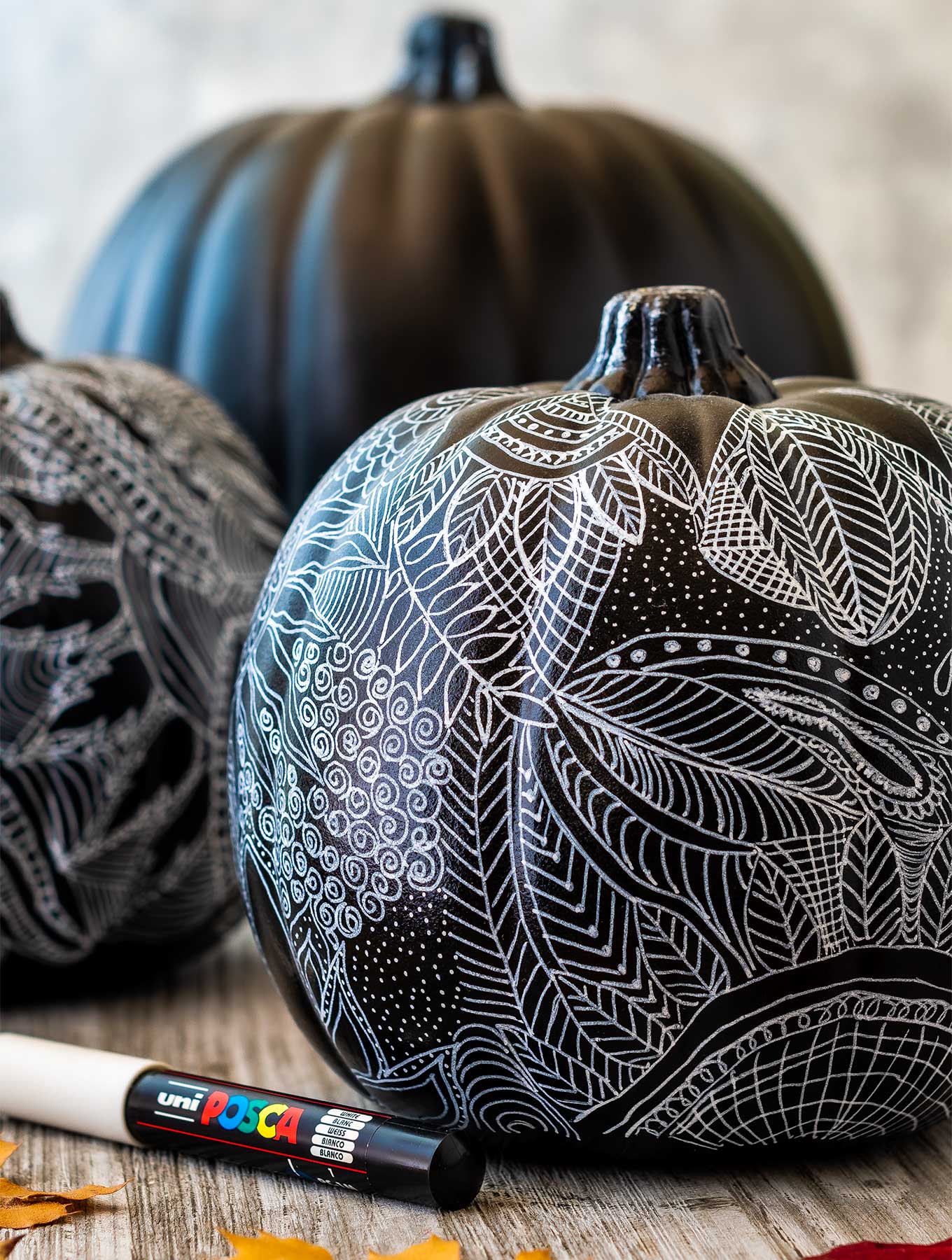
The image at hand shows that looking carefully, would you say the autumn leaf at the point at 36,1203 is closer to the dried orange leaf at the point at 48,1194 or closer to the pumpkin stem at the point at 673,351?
the dried orange leaf at the point at 48,1194

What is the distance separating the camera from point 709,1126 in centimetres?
62

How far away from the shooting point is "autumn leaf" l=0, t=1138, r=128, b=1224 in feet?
2.05

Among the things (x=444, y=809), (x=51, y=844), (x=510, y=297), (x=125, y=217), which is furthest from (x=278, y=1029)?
(x=125, y=217)

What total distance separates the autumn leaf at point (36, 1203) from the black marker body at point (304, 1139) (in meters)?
0.04

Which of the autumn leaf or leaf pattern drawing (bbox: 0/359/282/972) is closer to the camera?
the autumn leaf

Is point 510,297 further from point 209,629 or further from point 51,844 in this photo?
point 51,844

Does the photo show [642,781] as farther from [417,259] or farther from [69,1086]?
[417,259]

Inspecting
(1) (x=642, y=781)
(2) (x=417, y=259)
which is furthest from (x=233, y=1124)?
(2) (x=417, y=259)

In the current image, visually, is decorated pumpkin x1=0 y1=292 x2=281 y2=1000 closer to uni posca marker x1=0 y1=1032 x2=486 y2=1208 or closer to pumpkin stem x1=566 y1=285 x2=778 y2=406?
uni posca marker x1=0 y1=1032 x2=486 y2=1208

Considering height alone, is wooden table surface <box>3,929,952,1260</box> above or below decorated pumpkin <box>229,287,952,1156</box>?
below

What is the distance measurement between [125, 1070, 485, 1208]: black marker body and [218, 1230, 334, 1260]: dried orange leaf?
1.9 inches

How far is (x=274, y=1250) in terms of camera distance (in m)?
0.58

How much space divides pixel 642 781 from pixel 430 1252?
190 millimetres

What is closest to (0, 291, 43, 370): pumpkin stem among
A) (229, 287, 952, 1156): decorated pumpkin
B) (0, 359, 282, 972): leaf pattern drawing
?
(0, 359, 282, 972): leaf pattern drawing
